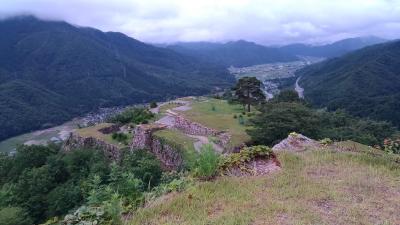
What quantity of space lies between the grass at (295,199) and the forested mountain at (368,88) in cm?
5986

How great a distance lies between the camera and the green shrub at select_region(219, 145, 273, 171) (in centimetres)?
651

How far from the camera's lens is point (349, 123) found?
44.1 meters

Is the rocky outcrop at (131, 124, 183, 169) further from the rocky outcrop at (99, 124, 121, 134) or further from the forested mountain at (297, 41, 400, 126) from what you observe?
the forested mountain at (297, 41, 400, 126)

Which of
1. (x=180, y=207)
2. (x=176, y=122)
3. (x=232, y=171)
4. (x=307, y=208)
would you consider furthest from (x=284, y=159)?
(x=176, y=122)

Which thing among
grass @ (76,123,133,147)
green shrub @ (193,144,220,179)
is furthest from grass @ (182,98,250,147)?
green shrub @ (193,144,220,179)

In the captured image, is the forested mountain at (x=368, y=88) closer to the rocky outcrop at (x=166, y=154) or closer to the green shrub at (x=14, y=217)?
the rocky outcrop at (x=166, y=154)

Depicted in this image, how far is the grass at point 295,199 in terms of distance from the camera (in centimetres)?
468

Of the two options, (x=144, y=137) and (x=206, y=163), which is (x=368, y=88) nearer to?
(x=144, y=137)

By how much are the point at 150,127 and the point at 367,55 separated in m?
105

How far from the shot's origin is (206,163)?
601 centimetres

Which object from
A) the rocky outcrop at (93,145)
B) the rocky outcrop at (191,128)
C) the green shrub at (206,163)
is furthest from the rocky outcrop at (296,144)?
the rocky outcrop at (93,145)

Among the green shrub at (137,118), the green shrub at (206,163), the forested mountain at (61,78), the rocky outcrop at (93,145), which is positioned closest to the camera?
the green shrub at (206,163)

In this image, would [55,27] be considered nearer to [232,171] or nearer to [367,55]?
[367,55]

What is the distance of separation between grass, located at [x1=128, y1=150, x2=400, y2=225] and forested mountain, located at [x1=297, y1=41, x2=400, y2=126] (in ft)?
196
